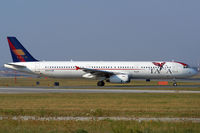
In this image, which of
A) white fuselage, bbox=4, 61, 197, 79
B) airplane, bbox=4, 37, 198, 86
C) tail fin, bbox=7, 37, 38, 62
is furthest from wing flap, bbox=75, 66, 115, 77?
tail fin, bbox=7, 37, 38, 62

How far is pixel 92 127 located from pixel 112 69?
4231 cm

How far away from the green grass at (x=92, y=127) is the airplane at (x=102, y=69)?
129ft

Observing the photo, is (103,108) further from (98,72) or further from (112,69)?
(112,69)

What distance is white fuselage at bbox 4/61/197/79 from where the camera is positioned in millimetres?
57094

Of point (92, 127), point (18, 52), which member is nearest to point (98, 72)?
point (18, 52)

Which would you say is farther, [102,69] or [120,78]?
[102,69]

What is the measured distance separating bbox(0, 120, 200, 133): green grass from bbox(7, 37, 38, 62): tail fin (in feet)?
142

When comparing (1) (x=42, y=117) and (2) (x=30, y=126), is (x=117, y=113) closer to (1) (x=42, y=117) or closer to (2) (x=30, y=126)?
(1) (x=42, y=117)

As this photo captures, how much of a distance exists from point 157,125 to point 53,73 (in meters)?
43.8

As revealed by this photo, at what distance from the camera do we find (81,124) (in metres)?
16.2

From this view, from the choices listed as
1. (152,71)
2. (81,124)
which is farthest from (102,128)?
(152,71)

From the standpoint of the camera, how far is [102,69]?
57781 mm

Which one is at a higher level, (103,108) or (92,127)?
(103,108)

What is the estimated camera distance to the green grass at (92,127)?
45.9ft
